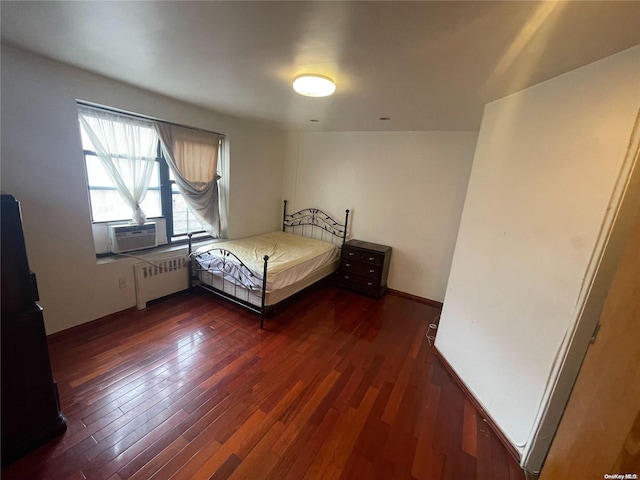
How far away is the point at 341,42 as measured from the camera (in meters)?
1.40

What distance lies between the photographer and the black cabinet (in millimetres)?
1289

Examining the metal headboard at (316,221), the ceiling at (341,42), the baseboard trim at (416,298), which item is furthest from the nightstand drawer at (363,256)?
the ceiling at (341,42)

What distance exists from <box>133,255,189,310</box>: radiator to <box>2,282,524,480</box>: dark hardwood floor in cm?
23

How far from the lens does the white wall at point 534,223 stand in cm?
132

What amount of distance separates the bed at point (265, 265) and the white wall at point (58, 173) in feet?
2.73

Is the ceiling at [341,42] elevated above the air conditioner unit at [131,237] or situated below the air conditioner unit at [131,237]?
above

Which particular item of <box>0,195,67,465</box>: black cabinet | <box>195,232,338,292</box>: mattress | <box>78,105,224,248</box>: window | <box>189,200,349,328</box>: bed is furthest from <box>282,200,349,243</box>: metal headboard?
<box>0,195,67,465</box>: black cabinet

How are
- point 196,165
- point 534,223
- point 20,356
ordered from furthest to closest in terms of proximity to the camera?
point 196,165
point 534,223
point 20,356

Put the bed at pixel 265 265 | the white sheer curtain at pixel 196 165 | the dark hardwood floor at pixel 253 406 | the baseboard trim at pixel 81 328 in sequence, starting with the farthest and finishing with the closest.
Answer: the white sheer curtain at pixel 196 165, the bed at pixel 265 265, the baseboard trim at pixel 81 328, the dark hardwood floor at pixel 253 406

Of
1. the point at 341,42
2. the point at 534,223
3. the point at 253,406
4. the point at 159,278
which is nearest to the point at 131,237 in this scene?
the point at 159,278

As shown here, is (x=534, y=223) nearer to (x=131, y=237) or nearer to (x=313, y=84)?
(x=313, y=84)

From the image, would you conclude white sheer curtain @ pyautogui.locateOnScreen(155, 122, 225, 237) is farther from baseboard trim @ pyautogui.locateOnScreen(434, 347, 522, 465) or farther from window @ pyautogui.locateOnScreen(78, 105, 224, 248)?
baseboard trim @ pyautogui.locateOnScreen(434, 347, 522, 465)

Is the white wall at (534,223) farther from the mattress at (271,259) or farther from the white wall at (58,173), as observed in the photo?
the white wall at (58,173)

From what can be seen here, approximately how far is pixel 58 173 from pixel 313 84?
2292mm
